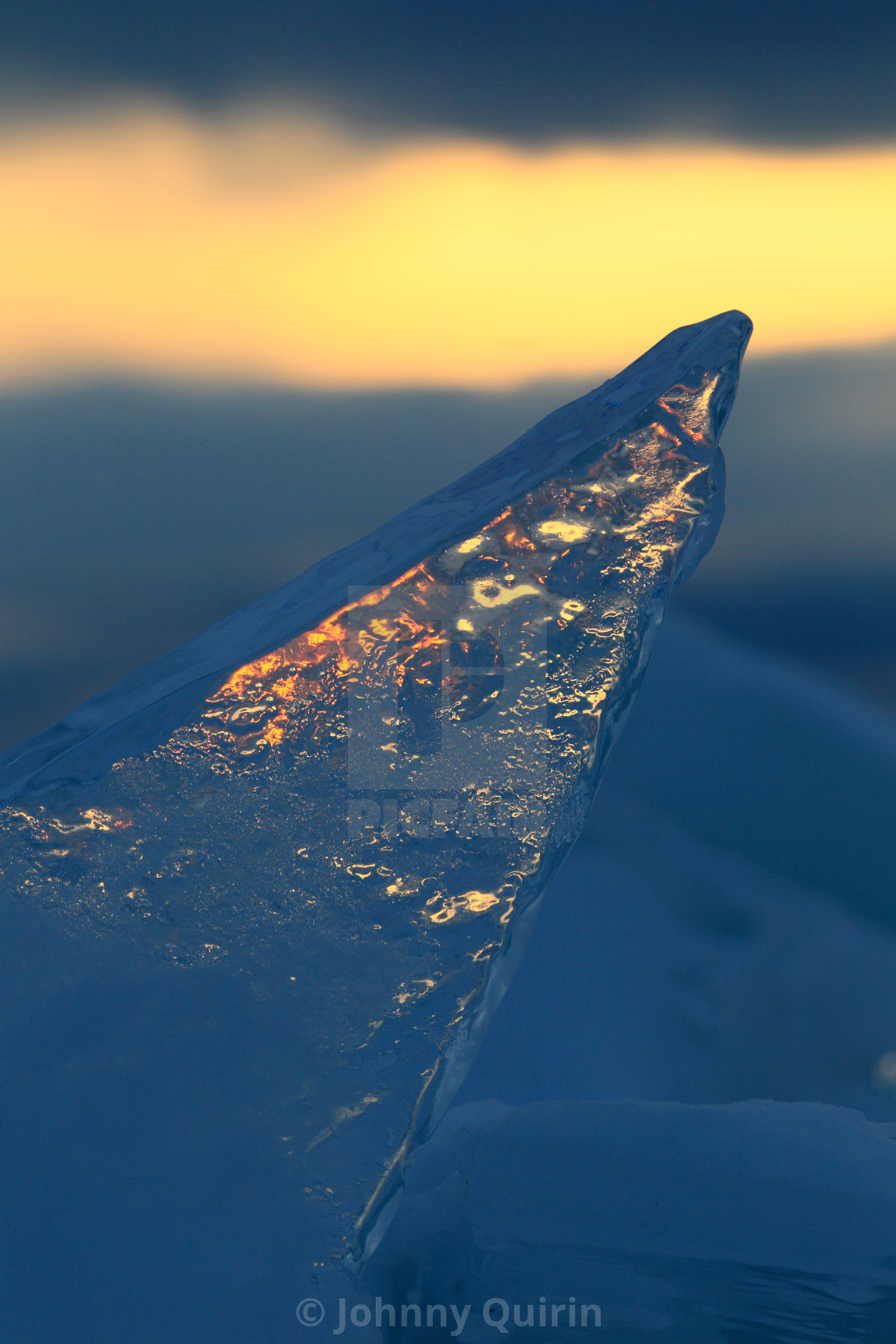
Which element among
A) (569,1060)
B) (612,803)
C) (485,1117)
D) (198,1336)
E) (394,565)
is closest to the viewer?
(198,1336)

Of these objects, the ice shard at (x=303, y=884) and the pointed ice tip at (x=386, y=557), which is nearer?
the ice shard at (x=303, y=884)

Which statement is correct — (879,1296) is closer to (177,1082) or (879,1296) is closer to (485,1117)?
(485,1117)

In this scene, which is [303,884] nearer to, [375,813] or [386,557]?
[375,813]

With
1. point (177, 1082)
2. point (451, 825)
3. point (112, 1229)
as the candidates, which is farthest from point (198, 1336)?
point (451, 825)

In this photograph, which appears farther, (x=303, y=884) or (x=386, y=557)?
(x=386, y=557)

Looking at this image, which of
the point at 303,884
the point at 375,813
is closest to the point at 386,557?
the point at 375,813

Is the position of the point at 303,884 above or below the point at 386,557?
below

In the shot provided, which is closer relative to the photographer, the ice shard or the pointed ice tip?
the ice shard

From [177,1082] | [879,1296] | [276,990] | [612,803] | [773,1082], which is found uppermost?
[276,990]
